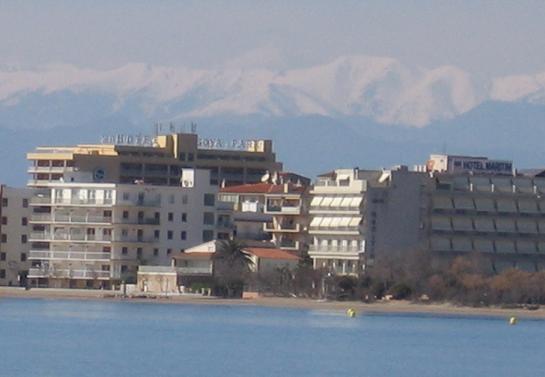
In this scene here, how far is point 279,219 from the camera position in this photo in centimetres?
16588

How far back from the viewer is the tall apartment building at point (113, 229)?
160625mm

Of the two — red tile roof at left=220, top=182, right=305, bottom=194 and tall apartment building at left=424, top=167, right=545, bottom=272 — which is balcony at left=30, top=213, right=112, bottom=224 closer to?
red tile roof at left=220, top=182, right=305, bottom=194

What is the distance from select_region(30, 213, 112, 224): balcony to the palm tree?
11.1 m

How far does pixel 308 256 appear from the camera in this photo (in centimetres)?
15962

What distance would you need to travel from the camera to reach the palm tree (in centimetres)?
15150

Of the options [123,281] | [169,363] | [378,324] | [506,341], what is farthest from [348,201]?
[169,363]

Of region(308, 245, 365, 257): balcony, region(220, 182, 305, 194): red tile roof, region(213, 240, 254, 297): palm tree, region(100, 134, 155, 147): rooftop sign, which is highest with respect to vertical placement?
region(100, 134, 155, 147): rooftop sign

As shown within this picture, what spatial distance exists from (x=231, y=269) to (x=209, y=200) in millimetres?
12521

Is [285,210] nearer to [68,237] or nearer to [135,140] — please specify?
[68,237]

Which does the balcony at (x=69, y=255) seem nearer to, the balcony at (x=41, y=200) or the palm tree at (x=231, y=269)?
the balcony at (x=41, y=200)

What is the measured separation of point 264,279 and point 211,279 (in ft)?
13.2

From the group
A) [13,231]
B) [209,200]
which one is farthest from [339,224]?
[13,231]

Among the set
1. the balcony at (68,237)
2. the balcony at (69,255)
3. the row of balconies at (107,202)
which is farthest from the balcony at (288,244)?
the balcony at (69,255)

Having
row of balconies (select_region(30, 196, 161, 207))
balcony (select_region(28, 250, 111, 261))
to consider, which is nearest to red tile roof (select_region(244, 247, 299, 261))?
row of balconies (select_region(30, 196, 161, 207))
